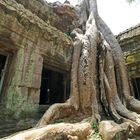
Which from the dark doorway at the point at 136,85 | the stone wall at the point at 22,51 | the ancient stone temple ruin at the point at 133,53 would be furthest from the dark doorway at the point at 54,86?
the dark doorway at the point at 136,85

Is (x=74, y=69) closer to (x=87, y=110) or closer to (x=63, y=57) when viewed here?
(x=63, y=57)

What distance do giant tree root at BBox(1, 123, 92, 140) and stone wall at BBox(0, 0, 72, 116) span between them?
1.17m

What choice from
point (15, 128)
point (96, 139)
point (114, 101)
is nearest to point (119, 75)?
point (114, 101)

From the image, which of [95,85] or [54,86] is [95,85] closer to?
[95,85]

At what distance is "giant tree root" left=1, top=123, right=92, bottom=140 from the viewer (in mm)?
1703

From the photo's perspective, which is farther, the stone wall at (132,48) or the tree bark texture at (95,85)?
the stone wall at (132,48)

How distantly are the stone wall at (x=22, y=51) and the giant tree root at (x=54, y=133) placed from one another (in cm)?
117

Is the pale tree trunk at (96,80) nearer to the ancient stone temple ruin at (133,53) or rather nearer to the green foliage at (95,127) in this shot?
the green foliage at (95,127)

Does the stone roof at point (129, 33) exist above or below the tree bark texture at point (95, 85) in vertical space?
above

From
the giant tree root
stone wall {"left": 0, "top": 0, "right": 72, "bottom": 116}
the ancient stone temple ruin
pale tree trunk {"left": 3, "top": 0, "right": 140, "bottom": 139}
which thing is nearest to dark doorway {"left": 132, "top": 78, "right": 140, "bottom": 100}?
the ancient stone temple ruin

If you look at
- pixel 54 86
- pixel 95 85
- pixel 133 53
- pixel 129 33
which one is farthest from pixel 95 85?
pixel 129 33

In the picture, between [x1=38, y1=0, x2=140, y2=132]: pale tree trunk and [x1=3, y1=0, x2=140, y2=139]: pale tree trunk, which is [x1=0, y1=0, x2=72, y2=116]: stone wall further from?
[x1=38, y1=0, x2=140, y2=132]: pale tree trunk

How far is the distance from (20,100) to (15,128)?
49 cm

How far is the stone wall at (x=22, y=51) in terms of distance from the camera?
289 cm
